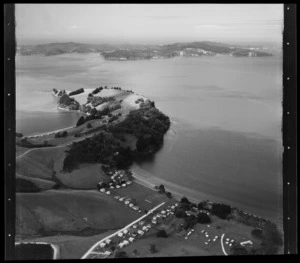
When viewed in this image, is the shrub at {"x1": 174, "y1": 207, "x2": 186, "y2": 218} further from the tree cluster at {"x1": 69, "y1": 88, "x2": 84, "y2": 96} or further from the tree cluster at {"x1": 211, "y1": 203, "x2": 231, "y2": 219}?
the tree cluster at {"x1": 69, "y1": 88, "x2": 84, "y2": 96}

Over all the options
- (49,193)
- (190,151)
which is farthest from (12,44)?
(190,151)

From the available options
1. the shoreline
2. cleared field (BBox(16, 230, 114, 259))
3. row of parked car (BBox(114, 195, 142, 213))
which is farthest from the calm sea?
cleared field (BBox(16, 230, 114, 259))

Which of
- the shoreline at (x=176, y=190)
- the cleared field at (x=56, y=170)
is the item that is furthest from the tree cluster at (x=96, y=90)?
the shoreline at (x=176, y=190)

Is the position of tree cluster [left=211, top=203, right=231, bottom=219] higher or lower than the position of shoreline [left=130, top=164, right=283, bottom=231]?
lower

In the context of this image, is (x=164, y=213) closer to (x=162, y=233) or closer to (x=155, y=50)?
(x=162, y=233)

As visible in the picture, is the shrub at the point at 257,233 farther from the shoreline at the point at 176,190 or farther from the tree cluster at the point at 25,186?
the tree cluster at the point at 25,186
